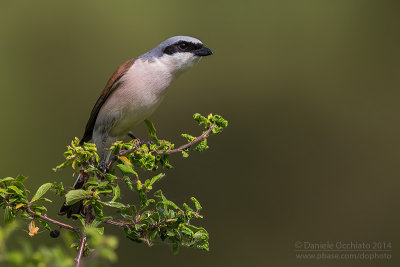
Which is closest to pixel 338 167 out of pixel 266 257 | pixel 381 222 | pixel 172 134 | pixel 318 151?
pixel 318 151

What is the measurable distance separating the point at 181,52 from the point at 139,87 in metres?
0.32

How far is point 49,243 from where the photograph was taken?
4738 millimetres

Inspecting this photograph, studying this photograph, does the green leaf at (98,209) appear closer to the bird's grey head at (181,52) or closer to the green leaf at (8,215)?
the green leaf at (8,215)

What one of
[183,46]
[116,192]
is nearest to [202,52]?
[183,46]

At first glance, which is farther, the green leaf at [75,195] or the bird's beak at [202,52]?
the bird's beak at [202,52]

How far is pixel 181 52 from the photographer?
3.28 metres

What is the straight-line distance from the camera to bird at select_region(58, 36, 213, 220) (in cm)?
319

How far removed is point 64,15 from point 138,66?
9.77ft

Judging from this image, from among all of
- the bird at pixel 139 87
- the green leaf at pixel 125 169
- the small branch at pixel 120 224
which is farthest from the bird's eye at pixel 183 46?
the small branch at pixel 120 224

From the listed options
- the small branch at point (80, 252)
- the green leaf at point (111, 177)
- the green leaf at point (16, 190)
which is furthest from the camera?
the green leaf at point (111, 177)

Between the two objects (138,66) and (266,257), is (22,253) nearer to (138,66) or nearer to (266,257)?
(138,66)

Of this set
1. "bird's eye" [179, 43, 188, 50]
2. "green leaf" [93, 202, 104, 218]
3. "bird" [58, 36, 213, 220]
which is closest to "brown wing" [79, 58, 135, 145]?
"bird" [58, 36, 213, 220]

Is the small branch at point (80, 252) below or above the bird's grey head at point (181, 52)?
below

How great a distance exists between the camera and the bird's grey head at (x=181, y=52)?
3262mm
